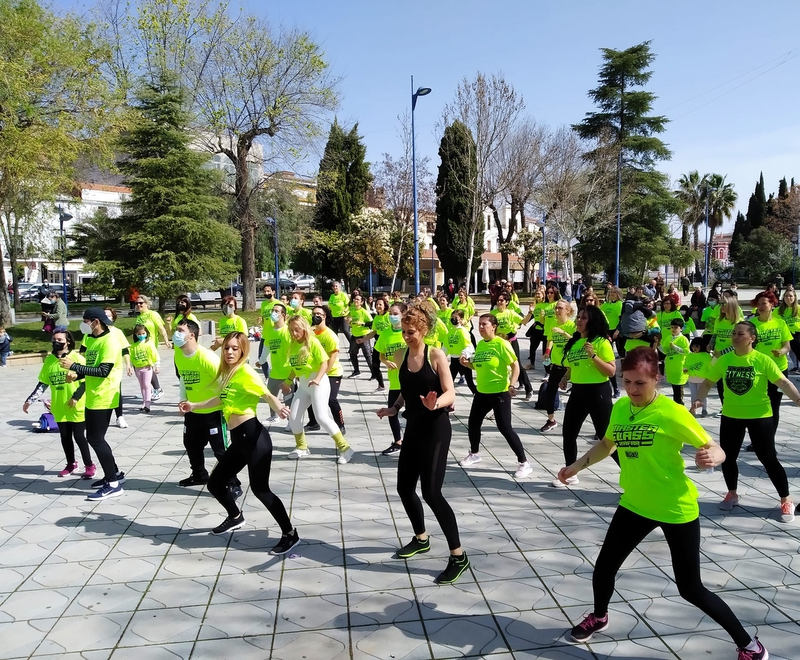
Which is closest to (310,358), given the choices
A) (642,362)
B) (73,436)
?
(73,436)

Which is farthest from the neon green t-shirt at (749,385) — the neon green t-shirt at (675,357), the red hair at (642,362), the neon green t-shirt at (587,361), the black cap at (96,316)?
the black cap at (96,316)

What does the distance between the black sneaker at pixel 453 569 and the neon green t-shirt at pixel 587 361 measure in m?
2.34

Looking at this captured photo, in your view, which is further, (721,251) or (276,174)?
(721,251)

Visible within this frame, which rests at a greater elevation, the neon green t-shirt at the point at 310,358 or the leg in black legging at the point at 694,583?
the neon green t-shirt at the point at 310,358

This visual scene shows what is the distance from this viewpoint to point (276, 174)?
31.6 meters

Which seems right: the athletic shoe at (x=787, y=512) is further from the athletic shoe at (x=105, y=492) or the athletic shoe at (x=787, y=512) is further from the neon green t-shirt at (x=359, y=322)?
the neon green t-shirt at (x=359, y=322)

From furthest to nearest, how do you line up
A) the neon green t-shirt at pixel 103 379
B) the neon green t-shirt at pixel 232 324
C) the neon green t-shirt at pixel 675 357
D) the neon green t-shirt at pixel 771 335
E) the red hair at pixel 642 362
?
the neon green t-shirt at pixel 232 324 < the neon green t-shirt at pixel 675 357 < the neon green t-shirt at pixel 771 335 < the neon green t-shirt at pixel 103 379 < the red hair at pixel 642 362

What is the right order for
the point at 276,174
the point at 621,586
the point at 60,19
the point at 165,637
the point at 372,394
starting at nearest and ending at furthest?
1. the point at 165,637
2. the point at 621,586
3. the point at 372,394
4. the point at 60,19
5. the point at 276,174

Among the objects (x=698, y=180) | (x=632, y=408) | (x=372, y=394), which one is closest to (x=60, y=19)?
(x=372, y=394)

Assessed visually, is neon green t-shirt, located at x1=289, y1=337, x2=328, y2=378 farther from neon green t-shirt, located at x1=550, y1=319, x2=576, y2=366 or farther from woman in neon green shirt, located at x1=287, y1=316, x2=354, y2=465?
neon green t-shirt, located at x1=550, y1=319, x2=576, y2=366

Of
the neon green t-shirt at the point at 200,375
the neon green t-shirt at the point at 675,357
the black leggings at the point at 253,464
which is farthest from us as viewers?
the neon green t-shirt at the point at 675,357

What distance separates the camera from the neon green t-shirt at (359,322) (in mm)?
13141

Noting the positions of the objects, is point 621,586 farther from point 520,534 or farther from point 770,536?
point 770,536

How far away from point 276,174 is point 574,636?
30538 millimetres
